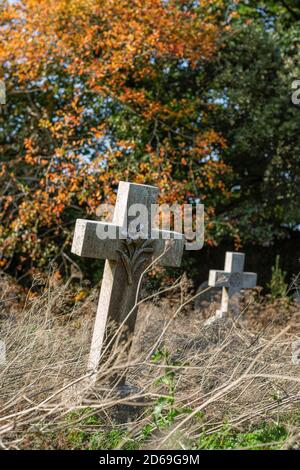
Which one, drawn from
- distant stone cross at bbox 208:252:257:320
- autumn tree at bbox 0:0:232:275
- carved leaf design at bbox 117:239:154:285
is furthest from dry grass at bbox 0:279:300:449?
autumn tree at bbox 0:0:232:275

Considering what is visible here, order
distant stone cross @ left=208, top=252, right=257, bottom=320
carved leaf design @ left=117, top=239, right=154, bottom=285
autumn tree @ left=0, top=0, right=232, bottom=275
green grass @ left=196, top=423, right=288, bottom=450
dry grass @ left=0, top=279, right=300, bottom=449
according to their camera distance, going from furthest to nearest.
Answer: autumn tree @ left=0, top=0, right=232, bottom=275
distant stone cross @ left=208, top=252, right=257, bottom=320
carved leaf design @ left=117, top=239, right=154, bottom=285
green grass @ left=196, top=423, right=288, bottom=450
dry grass @ left=0, top=279, right=300, bottom=449

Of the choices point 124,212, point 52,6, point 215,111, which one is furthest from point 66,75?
point 124,212

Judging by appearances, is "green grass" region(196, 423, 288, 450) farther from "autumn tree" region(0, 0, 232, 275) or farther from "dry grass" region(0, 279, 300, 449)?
"autumn tree" region(0, 0, 232, 275)

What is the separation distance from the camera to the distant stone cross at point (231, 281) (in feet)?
26.0

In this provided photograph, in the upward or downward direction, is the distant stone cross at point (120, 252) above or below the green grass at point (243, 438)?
above

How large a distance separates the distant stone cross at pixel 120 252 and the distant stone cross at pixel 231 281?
324 centimetres

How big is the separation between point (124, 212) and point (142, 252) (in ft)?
1.03

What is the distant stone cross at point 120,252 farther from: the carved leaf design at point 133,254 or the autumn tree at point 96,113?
the autumn tree at point 96,113

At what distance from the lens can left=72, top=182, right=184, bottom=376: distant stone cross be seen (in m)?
4.41

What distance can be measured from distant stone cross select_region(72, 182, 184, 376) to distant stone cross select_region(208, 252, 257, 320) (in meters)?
3.24

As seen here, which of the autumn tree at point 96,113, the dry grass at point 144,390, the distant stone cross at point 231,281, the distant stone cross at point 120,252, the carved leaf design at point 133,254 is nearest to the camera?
the dry grass at point 144,390

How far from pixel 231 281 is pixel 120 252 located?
3924 millimetres

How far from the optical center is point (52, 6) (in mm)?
9742

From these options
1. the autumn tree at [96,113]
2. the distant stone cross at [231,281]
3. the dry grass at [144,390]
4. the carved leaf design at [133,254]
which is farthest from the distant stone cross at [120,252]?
the autumn tree at [96,113]
